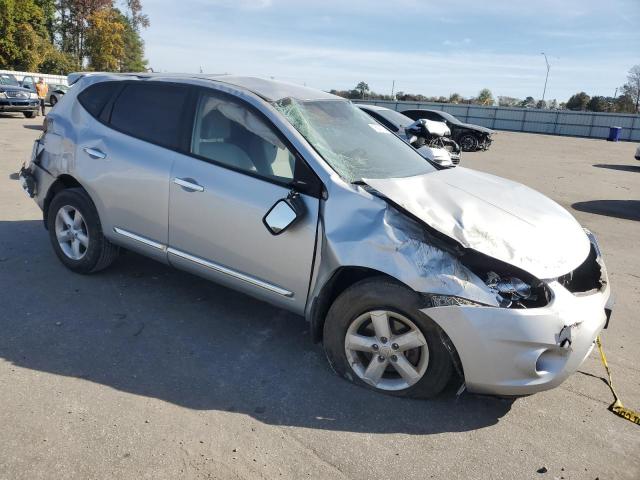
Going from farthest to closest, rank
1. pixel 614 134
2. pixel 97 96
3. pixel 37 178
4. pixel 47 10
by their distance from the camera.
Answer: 1. pixel 47 10
2. pixel 614 134
3. pixel 37 178
4. pixel 97 96

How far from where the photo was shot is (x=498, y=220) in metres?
3.11

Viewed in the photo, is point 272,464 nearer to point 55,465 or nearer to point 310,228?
point 55,465

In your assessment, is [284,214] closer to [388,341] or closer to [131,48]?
[388,341]

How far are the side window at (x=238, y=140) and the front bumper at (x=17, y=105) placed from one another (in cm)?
2025

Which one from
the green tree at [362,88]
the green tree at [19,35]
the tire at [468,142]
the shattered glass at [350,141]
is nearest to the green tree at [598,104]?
the green tree at [362,88]

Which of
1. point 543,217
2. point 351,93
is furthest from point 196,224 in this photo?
point 351,93

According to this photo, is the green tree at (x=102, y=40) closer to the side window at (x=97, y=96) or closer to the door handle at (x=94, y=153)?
the side window at (x=97, y=96)

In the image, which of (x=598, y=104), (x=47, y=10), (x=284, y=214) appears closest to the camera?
(x=284, y=214)

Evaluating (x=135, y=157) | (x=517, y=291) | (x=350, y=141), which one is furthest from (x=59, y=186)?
(x=517, y=291)

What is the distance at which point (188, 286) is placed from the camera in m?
4.57

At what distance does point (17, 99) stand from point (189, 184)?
2066 cm

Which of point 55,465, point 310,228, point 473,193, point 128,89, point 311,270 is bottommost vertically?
point 55,465

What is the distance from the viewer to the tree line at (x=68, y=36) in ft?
148

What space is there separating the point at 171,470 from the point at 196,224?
1679 millimetres
